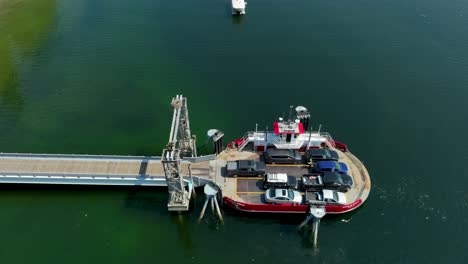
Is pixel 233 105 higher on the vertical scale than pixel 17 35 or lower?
lower

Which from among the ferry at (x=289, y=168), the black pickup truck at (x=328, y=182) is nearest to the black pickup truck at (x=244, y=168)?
the ferry at (x=289, y=168)

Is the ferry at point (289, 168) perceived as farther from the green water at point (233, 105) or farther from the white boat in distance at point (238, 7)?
the white boat in distance at point (238, 7)

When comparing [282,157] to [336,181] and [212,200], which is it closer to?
[336,181]

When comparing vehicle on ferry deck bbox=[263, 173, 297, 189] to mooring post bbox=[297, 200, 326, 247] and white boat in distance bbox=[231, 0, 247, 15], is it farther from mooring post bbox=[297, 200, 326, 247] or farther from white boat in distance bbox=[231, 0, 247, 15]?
white boat in distance bbox=[231, 0, 247, 15]

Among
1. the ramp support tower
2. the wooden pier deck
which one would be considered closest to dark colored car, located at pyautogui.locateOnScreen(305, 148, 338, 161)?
the wooden pier deck

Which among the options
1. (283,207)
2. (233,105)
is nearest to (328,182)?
(283,207)
